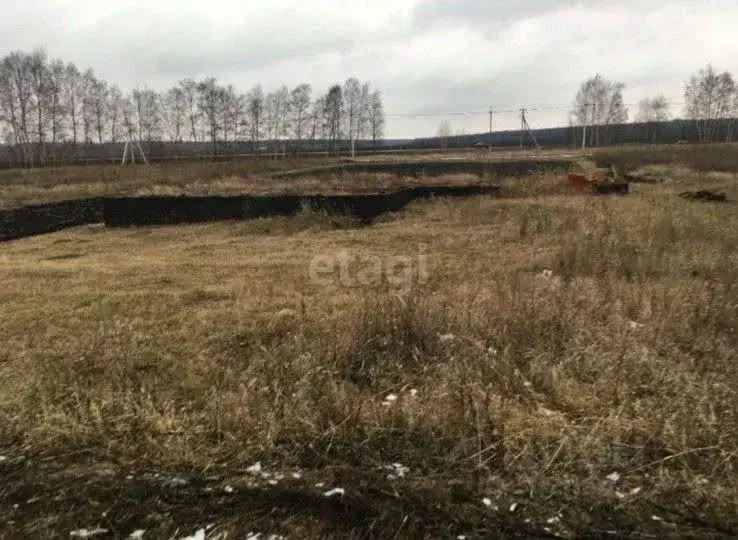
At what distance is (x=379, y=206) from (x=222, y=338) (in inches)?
444

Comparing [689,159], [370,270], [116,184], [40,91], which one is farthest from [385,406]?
[40,91]

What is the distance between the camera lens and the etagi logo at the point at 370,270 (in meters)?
7.61

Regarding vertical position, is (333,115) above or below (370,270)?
above

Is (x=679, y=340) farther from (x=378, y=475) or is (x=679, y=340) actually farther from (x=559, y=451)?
(x=378, y=475)

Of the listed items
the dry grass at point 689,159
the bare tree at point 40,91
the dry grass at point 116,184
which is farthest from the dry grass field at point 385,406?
the bare tree at point 40,91

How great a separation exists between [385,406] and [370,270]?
16.5 feet

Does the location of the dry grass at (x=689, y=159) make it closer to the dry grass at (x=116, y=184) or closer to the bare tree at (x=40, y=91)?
the dry grass at (x=116, y=184)

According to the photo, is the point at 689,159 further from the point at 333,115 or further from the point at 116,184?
the point at 333,115

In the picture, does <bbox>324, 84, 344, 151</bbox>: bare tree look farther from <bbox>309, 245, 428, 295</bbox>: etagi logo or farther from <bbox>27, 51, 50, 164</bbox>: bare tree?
<bbox>309, 245, 428, 295</bbox>: etagi logo

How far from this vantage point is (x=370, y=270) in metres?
8.63

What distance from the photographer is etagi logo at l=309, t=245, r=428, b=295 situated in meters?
7.61

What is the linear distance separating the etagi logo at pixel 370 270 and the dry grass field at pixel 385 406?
161 millimetres

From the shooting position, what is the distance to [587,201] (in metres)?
14.0

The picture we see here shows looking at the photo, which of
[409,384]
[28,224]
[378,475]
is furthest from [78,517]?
[28,224]
